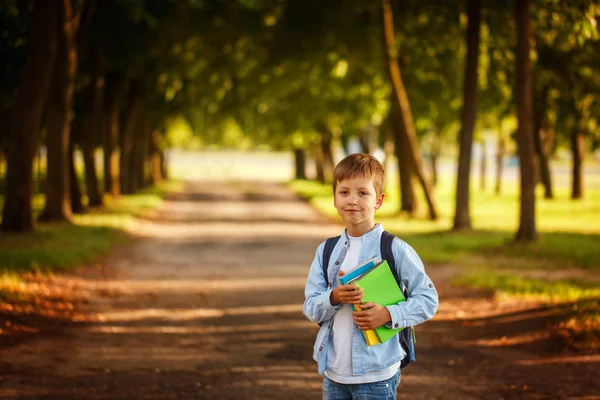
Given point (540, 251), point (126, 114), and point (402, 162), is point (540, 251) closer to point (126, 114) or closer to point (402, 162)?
point (402, 162)

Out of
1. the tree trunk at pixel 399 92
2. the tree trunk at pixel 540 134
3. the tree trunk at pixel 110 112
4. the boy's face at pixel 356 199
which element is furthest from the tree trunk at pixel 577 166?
the boy's face at pixel 356 199

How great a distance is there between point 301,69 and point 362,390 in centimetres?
2449

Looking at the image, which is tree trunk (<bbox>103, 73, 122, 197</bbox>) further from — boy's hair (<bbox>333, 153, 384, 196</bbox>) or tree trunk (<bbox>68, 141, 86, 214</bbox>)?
boy's hair (<bbox>333, 153, 384, 196</bbox>)

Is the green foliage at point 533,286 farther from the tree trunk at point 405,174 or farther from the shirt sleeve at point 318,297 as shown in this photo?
the tree trunk at point 405,174

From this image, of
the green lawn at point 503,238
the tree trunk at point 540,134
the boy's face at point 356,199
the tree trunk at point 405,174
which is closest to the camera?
the boy's face at point 356,199

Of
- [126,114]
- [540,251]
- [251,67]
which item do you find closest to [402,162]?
[251,67]

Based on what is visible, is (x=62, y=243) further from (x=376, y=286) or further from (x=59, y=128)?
(x=376, y=286)

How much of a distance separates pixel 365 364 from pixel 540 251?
14277 millimetres

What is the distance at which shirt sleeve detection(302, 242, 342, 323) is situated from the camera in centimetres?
404

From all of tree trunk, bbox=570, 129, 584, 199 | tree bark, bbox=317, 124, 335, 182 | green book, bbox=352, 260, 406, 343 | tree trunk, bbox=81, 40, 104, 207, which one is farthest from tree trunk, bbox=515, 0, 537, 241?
tree bark, bbox=317, 124, 335, 182

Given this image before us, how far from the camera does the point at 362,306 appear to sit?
12.9 ft

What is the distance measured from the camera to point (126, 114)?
3450cm

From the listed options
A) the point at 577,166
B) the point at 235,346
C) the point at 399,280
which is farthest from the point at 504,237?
the point at 577,166

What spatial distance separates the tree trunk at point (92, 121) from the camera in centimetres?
2472
